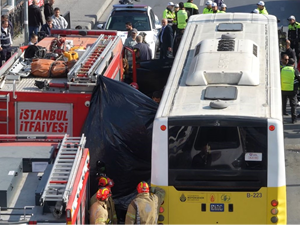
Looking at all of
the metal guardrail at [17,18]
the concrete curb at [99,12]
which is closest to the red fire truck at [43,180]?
the metal guardrail at [17,18]

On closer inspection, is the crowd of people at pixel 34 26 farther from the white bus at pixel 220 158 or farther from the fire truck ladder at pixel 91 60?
the white bus at pixel 220 158

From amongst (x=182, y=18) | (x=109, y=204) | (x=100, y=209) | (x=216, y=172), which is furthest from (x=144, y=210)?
(x=182, y=18)

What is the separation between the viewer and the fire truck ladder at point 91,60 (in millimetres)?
11484

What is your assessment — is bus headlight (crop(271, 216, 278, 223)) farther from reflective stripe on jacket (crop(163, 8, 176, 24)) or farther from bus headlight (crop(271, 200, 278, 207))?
reflective stripe on jacket (crop(163, 8, 176, 24))

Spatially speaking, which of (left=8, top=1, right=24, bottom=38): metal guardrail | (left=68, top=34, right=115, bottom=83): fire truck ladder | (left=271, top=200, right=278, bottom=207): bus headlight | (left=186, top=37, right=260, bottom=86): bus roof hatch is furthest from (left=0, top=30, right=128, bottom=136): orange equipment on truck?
(left=8, top=1, right=24, bottom=38): metal guardrail

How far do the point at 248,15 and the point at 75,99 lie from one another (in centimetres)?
514

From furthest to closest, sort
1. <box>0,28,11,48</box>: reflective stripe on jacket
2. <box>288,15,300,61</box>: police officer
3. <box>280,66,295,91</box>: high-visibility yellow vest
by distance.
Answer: <box>288,15,300,61</box>: police officer < <box>0,28,11,48</box>: reflective stripe on jacket < <box>280,66,295,91</box>: high-visibility yellow vest

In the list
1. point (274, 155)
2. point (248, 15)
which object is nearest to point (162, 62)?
point (248, 15)

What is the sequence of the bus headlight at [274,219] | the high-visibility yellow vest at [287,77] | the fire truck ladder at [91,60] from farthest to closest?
the high-visibility yellow vest at [287,77] → the fire truck ladder at [91,60] → the bus headlight at [274,219]

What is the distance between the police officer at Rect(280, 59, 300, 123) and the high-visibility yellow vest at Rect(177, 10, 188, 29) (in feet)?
19.3

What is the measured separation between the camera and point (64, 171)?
27.2 ft

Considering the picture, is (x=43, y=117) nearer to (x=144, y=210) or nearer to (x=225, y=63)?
(x=144, y=210)

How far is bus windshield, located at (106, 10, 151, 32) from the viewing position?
2045cm

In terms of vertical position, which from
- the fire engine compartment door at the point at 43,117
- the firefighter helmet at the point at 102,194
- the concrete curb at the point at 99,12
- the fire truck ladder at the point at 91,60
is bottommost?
the concrete curb at the point at 99,12
